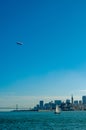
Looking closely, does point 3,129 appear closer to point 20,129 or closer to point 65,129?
point 20,129

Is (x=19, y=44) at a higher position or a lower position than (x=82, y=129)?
higher

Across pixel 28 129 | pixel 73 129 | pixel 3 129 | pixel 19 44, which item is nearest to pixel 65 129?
pixel 73 129

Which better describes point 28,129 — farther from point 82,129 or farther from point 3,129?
point 82,129

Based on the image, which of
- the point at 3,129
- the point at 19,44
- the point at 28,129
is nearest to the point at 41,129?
the point at 28,129

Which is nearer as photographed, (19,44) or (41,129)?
(19,44)

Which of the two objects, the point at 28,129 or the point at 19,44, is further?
the point at 28,129

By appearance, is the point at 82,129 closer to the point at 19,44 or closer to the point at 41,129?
the point at 41,129

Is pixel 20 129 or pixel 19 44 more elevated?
pixel 19 44

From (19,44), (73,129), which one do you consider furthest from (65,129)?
(19,44)

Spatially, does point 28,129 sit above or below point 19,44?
below
